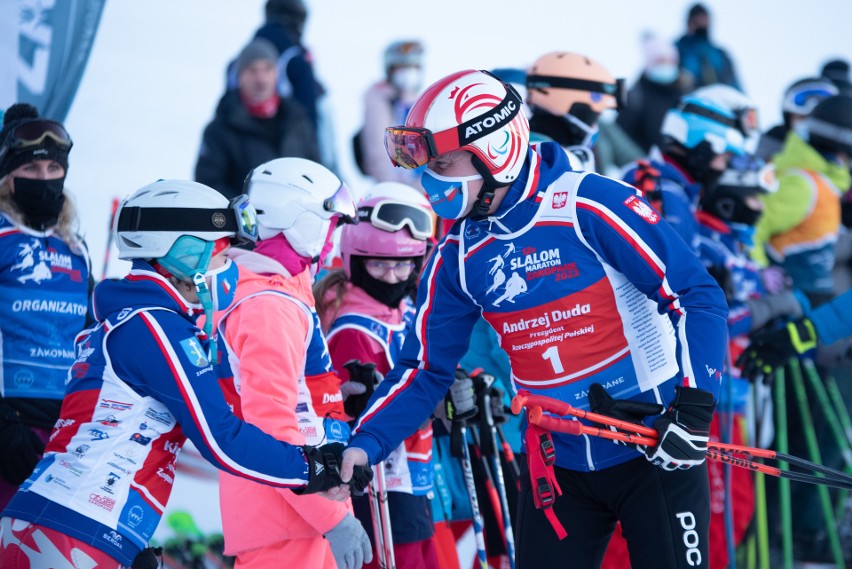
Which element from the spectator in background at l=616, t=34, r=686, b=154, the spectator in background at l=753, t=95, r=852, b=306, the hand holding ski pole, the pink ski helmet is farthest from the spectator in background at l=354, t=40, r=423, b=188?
the hand holding ski pole

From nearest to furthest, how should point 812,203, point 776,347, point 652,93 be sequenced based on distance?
1. point 776,347
2. point 812,203
3. point 652,93

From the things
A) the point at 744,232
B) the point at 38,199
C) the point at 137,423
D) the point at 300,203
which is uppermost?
the point at 38,199

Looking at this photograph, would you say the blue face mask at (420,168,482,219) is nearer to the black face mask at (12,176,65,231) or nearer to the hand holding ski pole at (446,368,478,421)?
the hand holding ski pole at (446,368,478,421)

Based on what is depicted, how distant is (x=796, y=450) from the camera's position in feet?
21.7

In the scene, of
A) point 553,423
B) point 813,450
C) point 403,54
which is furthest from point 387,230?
point 403,54

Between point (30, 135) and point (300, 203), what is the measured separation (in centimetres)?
120

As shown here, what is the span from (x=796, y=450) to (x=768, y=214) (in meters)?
1.47

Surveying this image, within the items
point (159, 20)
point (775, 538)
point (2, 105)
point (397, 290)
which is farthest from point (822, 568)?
point (159, 20)

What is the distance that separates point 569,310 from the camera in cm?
325

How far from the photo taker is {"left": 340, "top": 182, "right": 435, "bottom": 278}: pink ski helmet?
446cm

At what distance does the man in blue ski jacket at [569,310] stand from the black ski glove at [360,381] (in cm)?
65

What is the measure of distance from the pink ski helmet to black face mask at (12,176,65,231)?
1193 millimetres

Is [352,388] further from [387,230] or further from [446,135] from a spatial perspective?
[446,135]

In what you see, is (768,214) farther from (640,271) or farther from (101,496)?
(101,496)
